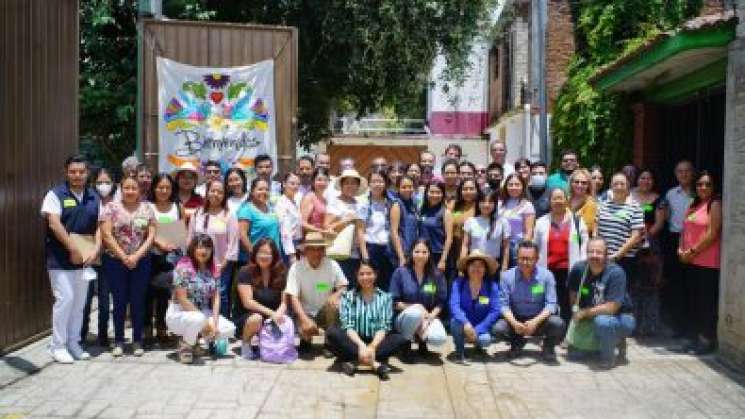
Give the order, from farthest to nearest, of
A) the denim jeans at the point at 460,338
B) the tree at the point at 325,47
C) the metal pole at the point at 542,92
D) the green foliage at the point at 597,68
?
the metal pole at the point at 542,92 < the tree at the point at 325,47 < the green foliage at the point at 597,68 < the denim jeans at the point at 460,338

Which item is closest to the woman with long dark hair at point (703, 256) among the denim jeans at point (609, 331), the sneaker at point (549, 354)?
the denim jeans at point (609, 331)

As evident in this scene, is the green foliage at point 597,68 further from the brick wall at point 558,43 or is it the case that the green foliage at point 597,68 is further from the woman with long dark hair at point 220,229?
the woman with long dark hair at point 220,229

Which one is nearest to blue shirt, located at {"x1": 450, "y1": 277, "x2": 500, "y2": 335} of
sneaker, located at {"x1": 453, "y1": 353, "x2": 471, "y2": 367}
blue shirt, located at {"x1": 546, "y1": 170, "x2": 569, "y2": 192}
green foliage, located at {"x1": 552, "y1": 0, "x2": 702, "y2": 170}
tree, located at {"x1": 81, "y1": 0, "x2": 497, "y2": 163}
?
sneaker, located at {"x1": 453, "y1": 353, "x2": 471, "y2": 367}

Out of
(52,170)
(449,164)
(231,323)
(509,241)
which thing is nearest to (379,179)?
(449,164)

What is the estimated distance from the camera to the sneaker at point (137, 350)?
23.0 ft

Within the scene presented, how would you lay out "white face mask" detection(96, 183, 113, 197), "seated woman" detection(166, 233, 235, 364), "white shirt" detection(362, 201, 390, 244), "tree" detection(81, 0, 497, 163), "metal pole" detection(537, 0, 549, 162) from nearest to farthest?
"seated woman" detection(166, 233, 235, 364), "white face mask" detection(96, 183, 113, 197), "white shirt" detection(362, 201, 390, 244), "tree" detection(81, 0, 497, 163), "metal pole" detection(537, 0, 549, 162)

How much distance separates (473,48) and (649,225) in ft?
22.4

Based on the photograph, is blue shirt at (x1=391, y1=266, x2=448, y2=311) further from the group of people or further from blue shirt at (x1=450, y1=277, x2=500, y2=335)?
blue shirt at (x1=450, y1=277, x2=500, y2=335)

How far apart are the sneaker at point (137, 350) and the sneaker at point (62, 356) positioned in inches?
20.9

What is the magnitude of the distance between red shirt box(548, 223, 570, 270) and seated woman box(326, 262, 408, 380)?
6.06 feet

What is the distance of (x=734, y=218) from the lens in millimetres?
6875

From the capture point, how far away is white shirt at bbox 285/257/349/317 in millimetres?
7168

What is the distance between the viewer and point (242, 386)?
242 inches

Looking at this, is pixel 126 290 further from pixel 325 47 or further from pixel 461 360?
pixel 325 47
